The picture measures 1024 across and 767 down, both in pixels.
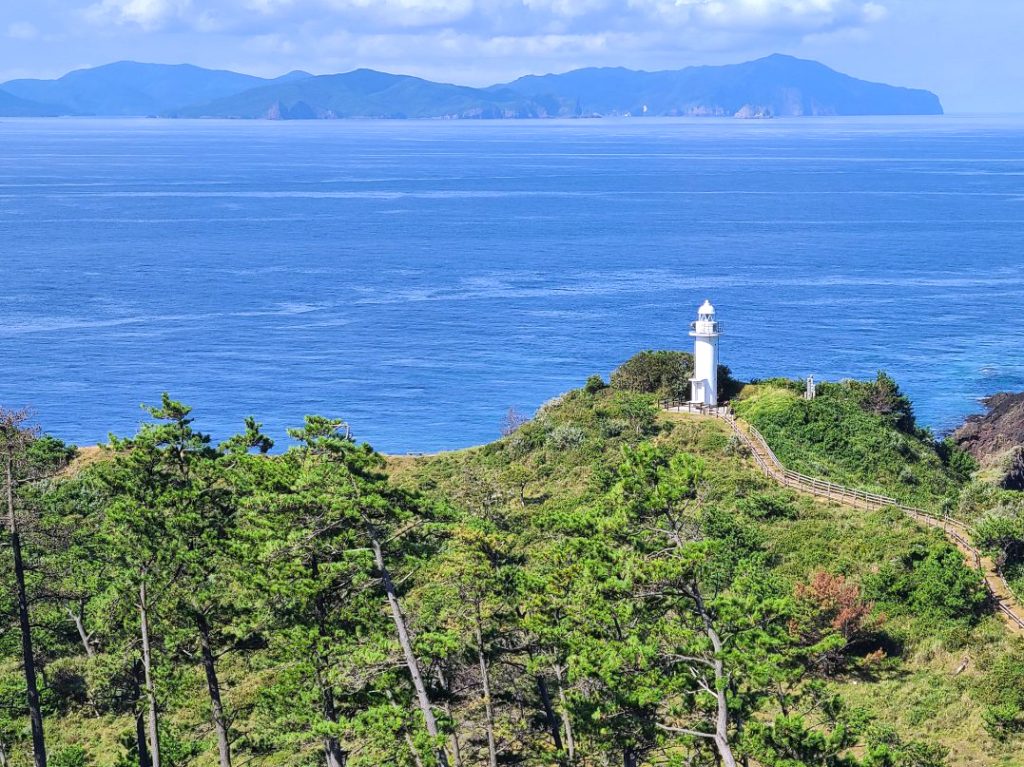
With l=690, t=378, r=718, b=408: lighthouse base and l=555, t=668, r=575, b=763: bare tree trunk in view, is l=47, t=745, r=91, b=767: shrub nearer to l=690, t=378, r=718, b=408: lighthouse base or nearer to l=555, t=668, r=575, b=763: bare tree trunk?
l=555, t=668, r=575, b=763: bare tree trunk

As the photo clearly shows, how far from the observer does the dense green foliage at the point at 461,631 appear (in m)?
18.4

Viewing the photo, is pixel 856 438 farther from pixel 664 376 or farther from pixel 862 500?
pixel 664 376

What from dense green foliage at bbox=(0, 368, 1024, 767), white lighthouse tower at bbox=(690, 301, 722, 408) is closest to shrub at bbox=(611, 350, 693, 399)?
white lighthouse tower at bbox=(690, 301, 722, 408)

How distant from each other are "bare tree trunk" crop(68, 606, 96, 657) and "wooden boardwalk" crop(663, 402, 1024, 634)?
21.6 m

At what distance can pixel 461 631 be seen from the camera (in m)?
21.3

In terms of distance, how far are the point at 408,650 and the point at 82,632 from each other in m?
15.3

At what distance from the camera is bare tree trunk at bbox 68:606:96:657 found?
3088 cm

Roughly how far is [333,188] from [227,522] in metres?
182

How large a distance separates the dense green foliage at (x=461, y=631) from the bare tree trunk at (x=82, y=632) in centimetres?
142

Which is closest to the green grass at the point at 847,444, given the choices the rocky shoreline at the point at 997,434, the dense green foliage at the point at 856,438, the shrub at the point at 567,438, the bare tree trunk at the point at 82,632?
the dense green foliage at the point at 856,438

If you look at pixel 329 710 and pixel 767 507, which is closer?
pixel 329 710

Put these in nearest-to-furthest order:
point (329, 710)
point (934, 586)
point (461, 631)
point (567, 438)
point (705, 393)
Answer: point (329, 710) → point (461, 631) → point (934, 586) → point (567, 438) → point (705, 393)

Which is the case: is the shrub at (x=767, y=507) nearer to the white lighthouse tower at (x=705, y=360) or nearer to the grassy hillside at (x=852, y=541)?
the grassy hillside at (x=852, y=541)

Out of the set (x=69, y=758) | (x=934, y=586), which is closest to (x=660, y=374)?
(x=934, y=586)
